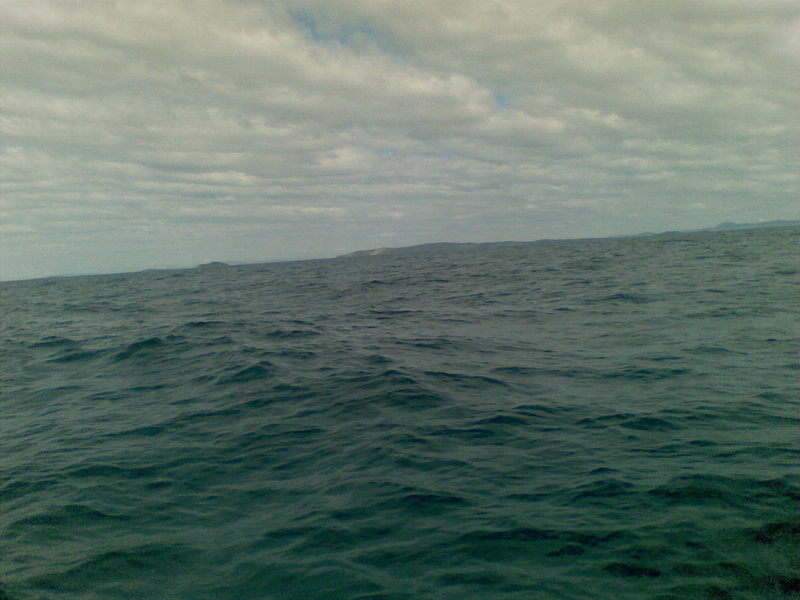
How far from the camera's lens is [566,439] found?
23.0 feet

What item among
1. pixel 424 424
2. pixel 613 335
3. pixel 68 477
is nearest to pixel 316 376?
pixel 424 424

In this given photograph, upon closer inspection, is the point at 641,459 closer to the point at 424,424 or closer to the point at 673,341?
the point at 424,424

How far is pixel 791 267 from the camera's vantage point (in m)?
26.0

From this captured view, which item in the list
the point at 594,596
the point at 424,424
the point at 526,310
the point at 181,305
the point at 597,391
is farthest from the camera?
the point at 181,305

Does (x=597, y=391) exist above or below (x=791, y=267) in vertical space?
below

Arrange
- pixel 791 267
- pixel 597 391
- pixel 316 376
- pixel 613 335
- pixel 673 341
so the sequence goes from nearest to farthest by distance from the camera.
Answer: pixel 597 391 → pixel 316 376 → pixel 673 341 → pixel 613 335 → pixel 791 267

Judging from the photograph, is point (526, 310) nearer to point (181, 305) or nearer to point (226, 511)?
point (226, 511)

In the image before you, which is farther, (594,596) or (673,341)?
(673,341)

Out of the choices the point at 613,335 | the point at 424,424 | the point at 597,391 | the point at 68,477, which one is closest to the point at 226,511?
the point at 68,477

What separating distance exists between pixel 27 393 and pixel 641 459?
14649mm

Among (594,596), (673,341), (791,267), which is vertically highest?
(791,267)

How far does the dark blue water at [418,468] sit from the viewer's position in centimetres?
437

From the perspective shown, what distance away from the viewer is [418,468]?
20.8 ft

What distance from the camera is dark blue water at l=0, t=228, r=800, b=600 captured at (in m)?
4.37
